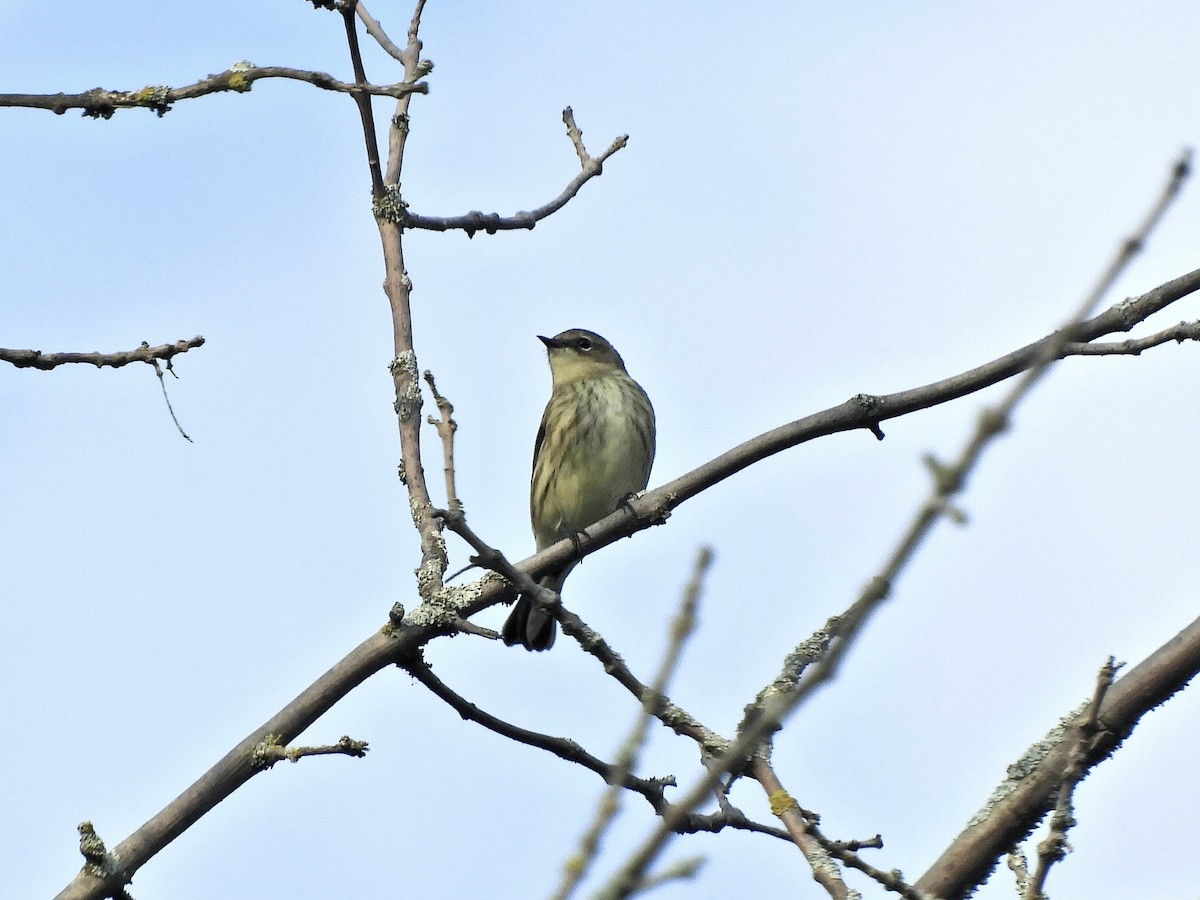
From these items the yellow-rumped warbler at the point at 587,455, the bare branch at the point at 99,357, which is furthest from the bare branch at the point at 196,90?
the yellow-rumped warbler at the point at 587,455

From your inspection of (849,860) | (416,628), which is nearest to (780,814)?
(849,860)

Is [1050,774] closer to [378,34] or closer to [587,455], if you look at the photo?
[378,34]

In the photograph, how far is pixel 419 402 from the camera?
6289 millimetres

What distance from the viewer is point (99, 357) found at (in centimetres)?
494

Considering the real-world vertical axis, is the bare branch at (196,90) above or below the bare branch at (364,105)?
below

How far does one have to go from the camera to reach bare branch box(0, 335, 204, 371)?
4789 mm

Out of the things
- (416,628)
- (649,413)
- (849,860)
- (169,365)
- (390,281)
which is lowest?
(849,860)

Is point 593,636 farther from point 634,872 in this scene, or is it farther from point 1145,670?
point 634,872

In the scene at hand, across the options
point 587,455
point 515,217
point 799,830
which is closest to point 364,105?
point 515,217

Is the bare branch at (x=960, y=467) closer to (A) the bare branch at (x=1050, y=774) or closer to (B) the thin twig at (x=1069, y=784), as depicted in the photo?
(B) the thin twig at (x=1069, y=784)

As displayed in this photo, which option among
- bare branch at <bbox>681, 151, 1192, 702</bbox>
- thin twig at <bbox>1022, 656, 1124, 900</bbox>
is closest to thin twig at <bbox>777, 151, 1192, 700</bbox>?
bare branch at <bbox>681, 151, 1192, 702</bbox>

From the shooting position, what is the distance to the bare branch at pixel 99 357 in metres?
4.79

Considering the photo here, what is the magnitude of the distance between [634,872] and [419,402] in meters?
4.52

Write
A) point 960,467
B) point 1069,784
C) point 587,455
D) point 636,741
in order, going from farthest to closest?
point 587,455 → point 1069,784 → point 636,741 → point 960,467
